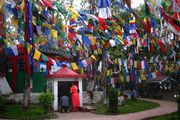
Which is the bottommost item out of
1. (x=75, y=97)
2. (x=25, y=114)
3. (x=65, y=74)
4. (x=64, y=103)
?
(x=25, y=114)

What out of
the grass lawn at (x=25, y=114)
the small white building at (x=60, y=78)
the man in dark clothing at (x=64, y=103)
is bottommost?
the grass lawn at (x=25, y=114)

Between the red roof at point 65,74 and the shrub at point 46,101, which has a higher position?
the red roof at point 65,74

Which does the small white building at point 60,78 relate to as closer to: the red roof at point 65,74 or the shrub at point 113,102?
the red roof at point 65,74

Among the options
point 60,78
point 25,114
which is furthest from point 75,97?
point 25,114

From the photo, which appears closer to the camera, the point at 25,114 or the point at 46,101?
the point at 25,114

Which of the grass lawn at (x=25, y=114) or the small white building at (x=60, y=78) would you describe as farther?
the small white building at (x=60, y=78)

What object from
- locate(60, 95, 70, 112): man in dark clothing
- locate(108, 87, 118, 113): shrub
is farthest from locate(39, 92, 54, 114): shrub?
locate(108, 87, 118, 113): shrub

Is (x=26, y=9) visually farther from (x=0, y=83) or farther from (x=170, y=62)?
(x=170, y=62)

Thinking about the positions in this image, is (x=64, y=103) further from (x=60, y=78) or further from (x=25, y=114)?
(x=25, y=114)

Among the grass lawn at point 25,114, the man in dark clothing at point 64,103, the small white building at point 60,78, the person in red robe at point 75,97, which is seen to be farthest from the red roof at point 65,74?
the grass lawn at point 25,114

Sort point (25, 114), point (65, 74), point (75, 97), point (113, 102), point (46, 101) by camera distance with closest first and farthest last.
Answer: point (25, 114) → point (46, 101) → point (113, 102) → point (75, 97) → point (65, 74)

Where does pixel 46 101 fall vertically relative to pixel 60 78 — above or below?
below

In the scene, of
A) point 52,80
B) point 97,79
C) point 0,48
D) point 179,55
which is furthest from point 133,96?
point 0,48

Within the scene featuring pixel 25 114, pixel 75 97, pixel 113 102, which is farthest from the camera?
pixel 75 97
